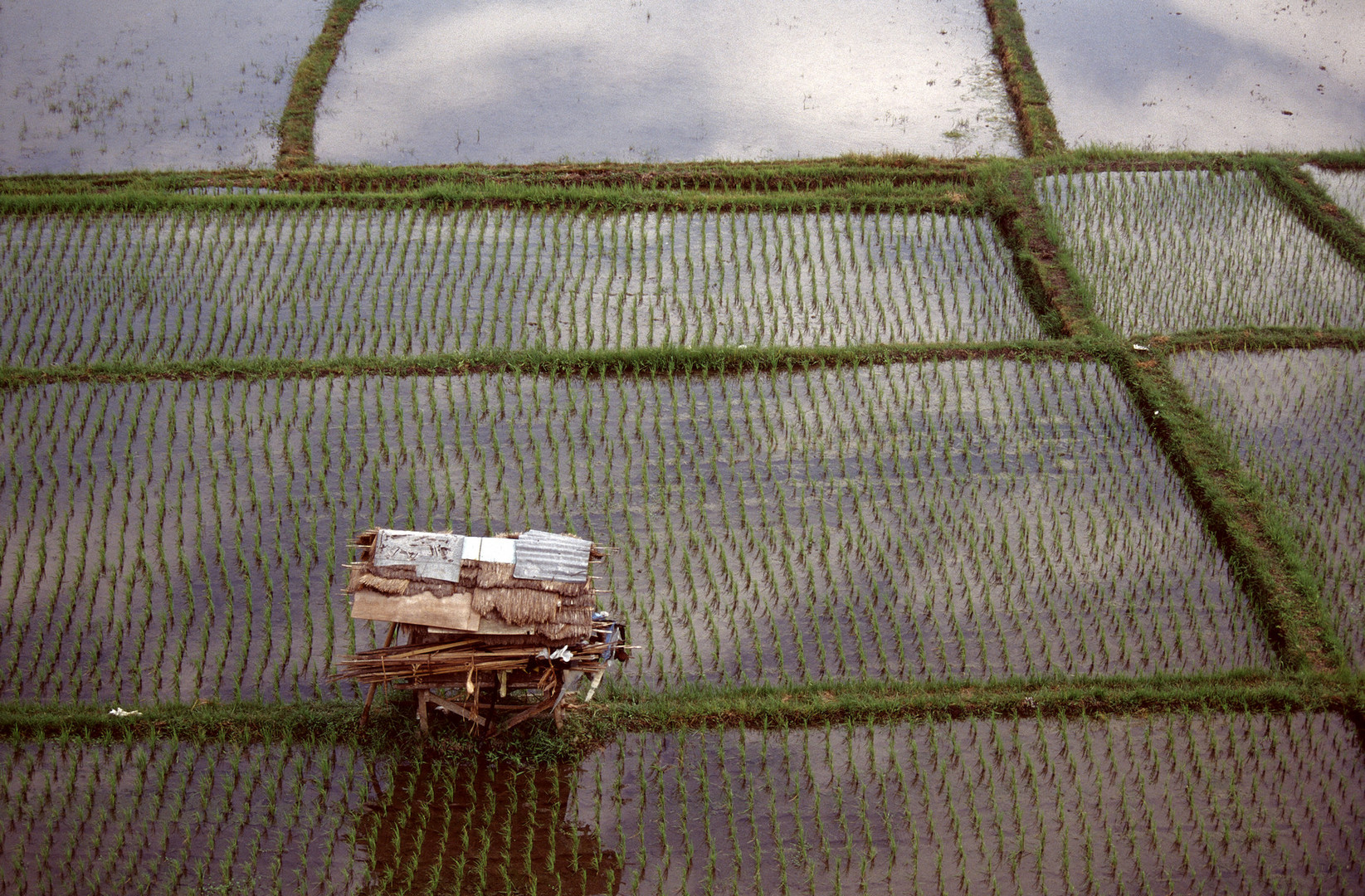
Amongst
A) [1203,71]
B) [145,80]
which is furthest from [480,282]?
[1203,71]

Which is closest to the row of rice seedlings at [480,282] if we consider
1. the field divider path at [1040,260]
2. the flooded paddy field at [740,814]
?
the field divider path at [1040,260]

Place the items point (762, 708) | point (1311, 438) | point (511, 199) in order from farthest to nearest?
point (511, 199) < point (1311, 438) < point (762, 708)

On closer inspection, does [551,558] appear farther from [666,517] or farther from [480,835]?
[666,517]

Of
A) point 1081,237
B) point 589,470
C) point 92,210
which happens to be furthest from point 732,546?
point 92,210

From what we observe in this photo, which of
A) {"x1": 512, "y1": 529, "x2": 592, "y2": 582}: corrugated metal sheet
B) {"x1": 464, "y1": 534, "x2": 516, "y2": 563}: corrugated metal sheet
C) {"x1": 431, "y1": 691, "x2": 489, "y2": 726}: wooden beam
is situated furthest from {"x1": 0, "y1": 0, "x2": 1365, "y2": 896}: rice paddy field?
{"x1": 464, "y1": 534, "x2": 516, "y2": 563}: corrugated metal sheet

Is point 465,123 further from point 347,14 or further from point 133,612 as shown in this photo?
point 133,612

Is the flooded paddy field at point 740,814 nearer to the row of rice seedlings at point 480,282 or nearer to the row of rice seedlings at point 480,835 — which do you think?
the row of rice seedlings at point 480,835
